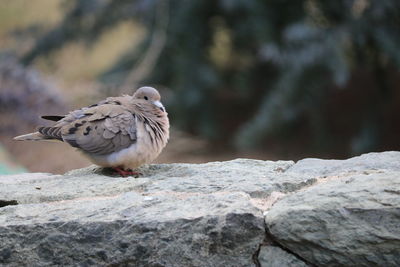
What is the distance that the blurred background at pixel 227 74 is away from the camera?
545 cm

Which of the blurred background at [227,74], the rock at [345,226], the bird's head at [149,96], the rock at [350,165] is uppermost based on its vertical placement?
the blurred background at [227,74]

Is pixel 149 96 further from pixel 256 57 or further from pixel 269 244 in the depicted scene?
pixel 256 57

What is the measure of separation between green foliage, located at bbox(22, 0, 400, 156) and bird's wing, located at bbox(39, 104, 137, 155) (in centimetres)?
259

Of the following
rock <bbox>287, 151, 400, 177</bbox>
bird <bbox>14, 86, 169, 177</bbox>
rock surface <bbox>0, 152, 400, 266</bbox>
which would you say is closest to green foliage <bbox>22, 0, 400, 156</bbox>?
rock <bbox>287, 151, 400, 177</bbox>

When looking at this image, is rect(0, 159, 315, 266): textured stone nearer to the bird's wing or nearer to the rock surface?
the rock surface

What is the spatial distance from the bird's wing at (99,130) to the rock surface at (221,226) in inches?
15.3

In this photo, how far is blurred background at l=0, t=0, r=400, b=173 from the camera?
5.45m

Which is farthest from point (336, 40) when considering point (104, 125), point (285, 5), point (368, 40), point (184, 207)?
point (184, 207)

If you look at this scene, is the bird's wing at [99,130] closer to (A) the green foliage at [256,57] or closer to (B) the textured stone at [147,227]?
(B) the textured stone at [147,227]

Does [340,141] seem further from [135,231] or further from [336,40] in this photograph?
[135,231]

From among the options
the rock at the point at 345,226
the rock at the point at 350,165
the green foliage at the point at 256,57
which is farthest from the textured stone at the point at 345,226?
the green foliage at the point at 256,57

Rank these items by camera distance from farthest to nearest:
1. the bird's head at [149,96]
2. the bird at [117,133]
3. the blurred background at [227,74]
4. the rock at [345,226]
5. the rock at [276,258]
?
the blurred background at [227,74] < the bird's head at [149,96] < the bird at [117,133] < the rock at [276,258] < the rock at [345,226]

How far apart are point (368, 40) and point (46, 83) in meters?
2.60

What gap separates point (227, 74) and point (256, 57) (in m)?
0.36
